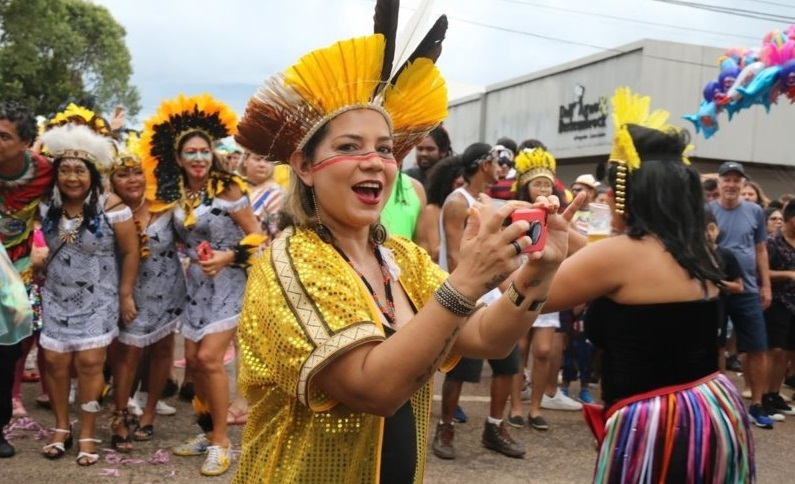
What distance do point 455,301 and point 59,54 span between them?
39.1 meters

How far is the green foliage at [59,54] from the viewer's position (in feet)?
84.0

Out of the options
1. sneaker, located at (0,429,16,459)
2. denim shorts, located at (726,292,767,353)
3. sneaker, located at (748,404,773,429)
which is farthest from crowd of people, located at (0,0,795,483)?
sneaker, located at (748,404,773,429)

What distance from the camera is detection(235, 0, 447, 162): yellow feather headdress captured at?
1.94 m

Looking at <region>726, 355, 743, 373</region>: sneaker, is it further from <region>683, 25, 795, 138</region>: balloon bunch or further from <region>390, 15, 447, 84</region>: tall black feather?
<region>390, 15, 447, 84</region>: tall black feather

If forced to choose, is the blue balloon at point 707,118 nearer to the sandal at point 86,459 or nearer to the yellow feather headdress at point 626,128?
the yellow feather headdress at point 626,128

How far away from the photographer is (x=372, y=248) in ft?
7.29

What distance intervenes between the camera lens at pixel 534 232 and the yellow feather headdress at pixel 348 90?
1.99 ft

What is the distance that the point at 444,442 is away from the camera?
4922mm

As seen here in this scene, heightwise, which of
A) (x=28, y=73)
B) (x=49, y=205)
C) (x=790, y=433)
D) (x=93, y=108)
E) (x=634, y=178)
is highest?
(x=28, y=73)

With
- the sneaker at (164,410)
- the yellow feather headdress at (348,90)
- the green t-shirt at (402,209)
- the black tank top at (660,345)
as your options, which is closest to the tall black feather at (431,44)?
the yellow feather headdress at (348,90)

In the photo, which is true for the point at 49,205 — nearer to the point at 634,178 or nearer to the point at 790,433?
the point at 634,178

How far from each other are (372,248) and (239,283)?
9.13 ft

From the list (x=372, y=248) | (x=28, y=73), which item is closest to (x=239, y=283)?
(x=372, y=248)

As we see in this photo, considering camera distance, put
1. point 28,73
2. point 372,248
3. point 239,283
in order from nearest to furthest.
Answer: point 372,248, point 239,283, point 28,73
